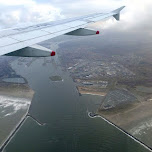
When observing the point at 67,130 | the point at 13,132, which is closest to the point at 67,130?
the point at 67,130

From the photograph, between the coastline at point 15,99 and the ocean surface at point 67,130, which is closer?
the ocean surface at point 67,130

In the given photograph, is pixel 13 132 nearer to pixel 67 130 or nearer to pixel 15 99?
pixel 67 130

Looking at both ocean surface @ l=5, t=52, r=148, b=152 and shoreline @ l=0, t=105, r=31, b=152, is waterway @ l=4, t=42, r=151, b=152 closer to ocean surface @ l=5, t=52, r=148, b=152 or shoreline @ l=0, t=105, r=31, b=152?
ocean surface @ l=5, t=52, r=148, b=152

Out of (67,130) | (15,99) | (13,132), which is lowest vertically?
(15,99)

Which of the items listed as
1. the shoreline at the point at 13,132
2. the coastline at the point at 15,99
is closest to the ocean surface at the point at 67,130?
the shoreline at the point at 13,132

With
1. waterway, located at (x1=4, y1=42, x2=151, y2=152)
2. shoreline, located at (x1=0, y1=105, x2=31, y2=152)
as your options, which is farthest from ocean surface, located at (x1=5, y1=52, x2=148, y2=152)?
shoreline, located at (x1=0, y1=105, x2=31, y2=152)

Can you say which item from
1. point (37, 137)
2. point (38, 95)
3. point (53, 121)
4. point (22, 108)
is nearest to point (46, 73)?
point (38, 95)

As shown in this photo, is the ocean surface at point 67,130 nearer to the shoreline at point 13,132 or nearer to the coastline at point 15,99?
the shoreline at point 13,132

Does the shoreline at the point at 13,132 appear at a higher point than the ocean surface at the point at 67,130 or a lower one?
higher
